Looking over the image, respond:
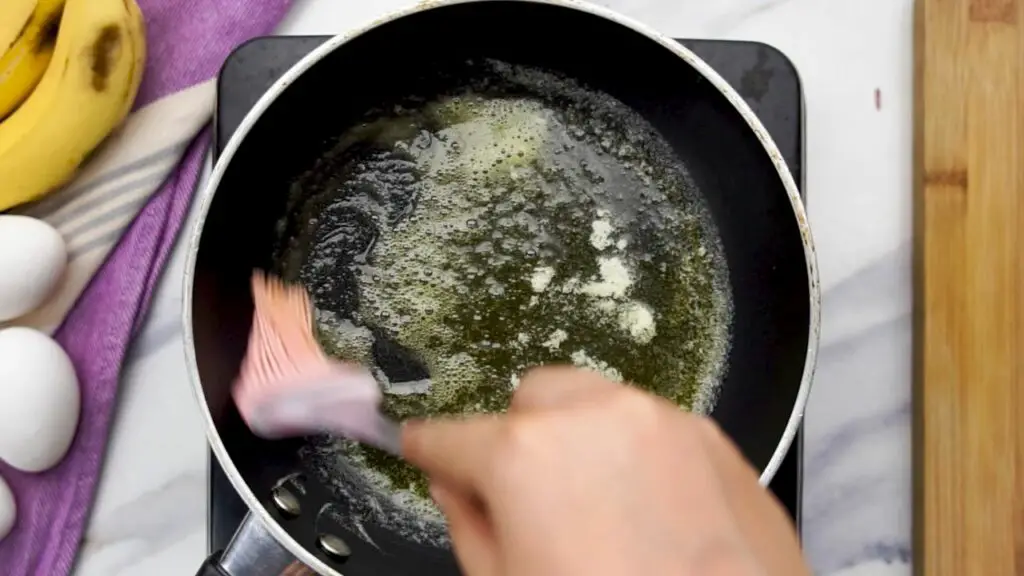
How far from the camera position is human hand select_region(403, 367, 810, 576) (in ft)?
0.88

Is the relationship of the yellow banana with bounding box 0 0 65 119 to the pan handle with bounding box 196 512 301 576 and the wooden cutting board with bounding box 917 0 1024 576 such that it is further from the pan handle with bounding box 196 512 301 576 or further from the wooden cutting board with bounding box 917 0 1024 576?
the wooden cutting board with bounding box 917 0 1024 576

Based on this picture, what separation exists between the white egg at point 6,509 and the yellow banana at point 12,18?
0.25 metres

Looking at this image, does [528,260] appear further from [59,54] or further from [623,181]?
[59,54]

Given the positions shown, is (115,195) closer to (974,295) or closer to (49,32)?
(49,32)

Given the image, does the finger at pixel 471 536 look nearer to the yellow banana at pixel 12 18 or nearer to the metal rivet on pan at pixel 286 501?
the metal rivet on pan at pixel 286 501

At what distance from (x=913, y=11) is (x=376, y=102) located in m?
0.32

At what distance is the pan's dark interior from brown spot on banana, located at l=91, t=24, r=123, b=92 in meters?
0.10

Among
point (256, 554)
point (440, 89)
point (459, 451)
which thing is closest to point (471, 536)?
point (459, 451)

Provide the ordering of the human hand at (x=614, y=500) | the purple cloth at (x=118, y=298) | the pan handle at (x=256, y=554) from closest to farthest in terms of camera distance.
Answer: the human hand at (x=614, y=500)
the pan handle at (x=256, y=554)
the purple cloth at (x=118, y=298)

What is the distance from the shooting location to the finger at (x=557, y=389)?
1.10 ft

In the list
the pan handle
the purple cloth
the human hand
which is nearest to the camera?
the human hand

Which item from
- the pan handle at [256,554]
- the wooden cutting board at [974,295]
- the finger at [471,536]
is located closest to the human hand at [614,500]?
the finger at [471,536]

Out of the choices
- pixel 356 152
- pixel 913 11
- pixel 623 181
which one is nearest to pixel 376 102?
pixel 356 152

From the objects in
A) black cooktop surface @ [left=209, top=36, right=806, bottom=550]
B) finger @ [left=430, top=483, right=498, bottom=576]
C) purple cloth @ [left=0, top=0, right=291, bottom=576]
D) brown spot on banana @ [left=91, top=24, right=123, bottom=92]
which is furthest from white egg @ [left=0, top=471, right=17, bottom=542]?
finger @ [left=430, top=483, right=498, bottom=576]
